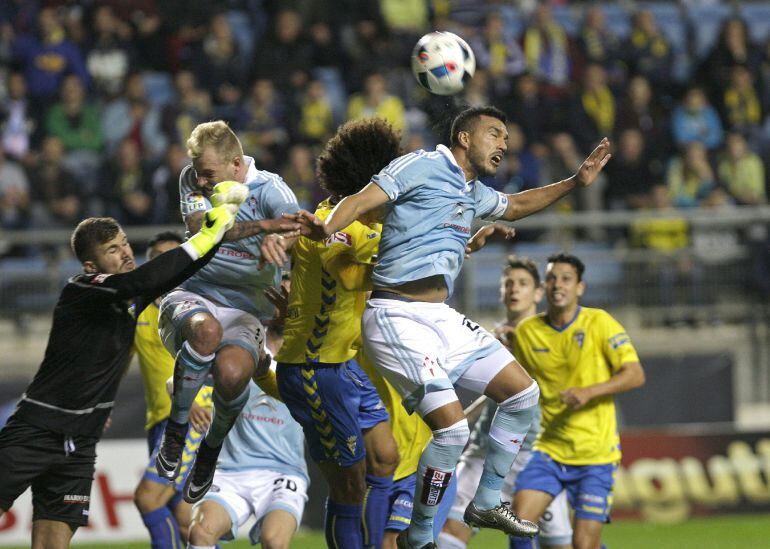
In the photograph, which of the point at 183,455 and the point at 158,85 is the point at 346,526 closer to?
the point at 183,455

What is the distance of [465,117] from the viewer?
7.61 metres

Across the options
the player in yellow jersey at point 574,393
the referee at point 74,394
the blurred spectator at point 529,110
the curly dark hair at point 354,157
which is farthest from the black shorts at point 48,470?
the blurred spectator at point 529,110

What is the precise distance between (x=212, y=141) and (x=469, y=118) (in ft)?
4.75

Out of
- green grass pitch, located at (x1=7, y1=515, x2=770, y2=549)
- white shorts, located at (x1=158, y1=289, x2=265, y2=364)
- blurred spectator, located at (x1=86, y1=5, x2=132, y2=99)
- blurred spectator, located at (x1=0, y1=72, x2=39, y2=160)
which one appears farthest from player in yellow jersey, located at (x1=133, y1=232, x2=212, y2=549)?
blurred spectator, located at (x1=86, y1=5, x2=132, y2=99)

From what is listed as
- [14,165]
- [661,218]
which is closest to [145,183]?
[14,165]

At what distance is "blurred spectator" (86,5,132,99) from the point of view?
1634 centimetres

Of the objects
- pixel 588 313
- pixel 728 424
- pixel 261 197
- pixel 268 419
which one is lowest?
pixel 728 424

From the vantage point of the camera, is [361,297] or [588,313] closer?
[361,297]

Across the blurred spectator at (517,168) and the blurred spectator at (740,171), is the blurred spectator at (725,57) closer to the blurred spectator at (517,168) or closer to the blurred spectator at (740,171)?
the blurred spectator at (740,171)

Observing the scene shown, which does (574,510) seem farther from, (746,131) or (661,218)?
(746,131)

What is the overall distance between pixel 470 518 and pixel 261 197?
2145mm

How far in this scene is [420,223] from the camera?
7.29 metres

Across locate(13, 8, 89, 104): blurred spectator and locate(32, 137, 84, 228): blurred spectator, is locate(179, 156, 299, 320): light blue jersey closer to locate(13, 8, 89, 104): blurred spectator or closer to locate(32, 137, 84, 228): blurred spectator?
locate(32, 137, 84, 228): blurred spectator

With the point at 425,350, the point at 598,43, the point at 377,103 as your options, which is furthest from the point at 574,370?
the point at 598,43
